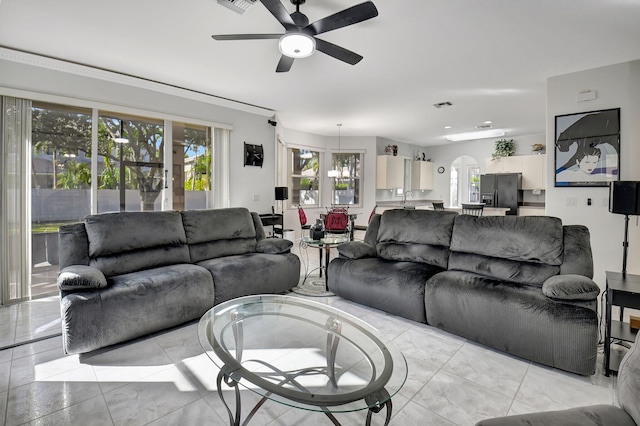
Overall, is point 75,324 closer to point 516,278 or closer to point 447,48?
point 516,278

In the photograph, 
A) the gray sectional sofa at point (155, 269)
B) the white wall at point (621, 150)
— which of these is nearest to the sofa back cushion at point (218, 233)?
the gray sectional sofa at point (155, 269)

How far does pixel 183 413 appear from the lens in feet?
5.66

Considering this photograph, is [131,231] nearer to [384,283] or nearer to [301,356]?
[301,356]

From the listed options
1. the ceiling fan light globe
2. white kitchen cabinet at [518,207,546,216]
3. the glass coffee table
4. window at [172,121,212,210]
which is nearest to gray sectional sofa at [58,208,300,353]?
the glass coffee table

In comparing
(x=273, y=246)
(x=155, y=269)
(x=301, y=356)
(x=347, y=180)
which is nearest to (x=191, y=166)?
(x=273, y=246)

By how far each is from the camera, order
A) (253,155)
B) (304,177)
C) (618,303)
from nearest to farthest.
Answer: (618,303) → (253,155) → (304,177)

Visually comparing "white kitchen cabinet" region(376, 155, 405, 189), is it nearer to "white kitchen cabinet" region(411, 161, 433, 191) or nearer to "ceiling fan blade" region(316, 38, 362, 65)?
"white kitchen cabinet" region(411, 161, 433, 191)

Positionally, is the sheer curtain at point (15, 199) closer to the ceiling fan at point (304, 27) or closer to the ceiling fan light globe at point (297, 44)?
the ceiling fan at point (304, 27)

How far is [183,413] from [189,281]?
1312 mm

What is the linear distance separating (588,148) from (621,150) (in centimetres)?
29

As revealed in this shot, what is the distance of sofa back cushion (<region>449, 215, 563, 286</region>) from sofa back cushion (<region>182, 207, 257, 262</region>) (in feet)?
7.90

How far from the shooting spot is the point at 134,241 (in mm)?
3066

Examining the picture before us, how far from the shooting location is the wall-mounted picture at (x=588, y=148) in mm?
3643

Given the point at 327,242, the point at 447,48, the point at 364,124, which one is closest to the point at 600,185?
the point at 447,48
